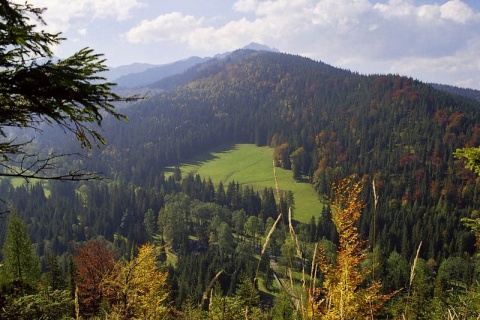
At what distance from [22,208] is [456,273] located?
152 meters

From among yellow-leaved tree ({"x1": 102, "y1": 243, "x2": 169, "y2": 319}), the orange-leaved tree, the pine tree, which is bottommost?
the orange-leaved tree

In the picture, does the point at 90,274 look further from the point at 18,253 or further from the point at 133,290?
the point at 133,290

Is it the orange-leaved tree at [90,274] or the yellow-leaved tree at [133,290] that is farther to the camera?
the orange-leaved tree at [90,274]

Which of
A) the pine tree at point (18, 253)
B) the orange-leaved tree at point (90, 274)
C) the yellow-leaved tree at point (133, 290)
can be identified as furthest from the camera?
the orange-leaved tree at point (90, 274)

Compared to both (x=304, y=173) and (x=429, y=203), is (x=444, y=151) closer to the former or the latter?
(x=429, y=203)

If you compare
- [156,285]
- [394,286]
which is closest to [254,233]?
[394,286]

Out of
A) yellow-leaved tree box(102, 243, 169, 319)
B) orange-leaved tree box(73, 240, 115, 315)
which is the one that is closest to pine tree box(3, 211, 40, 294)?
orange-leaved tree box(73, 240, 115, 315)

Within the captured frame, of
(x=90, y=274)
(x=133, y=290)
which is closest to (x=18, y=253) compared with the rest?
(x=90, y=274)

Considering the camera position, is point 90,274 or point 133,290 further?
point 90,274

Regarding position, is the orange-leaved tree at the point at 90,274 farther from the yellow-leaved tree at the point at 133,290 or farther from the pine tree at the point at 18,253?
the yellow-leaved tree at the point at 133,290

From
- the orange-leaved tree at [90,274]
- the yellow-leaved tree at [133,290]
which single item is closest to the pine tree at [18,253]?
the orange-leaved tree at [90,274]

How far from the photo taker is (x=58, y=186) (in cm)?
16612

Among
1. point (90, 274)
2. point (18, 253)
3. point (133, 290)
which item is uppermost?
point (133, 290)

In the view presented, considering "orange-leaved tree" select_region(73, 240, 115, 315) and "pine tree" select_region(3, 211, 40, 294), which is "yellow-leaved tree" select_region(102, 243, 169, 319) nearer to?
"orange-leaved tree" select_region(73, 240, 115, 315)
